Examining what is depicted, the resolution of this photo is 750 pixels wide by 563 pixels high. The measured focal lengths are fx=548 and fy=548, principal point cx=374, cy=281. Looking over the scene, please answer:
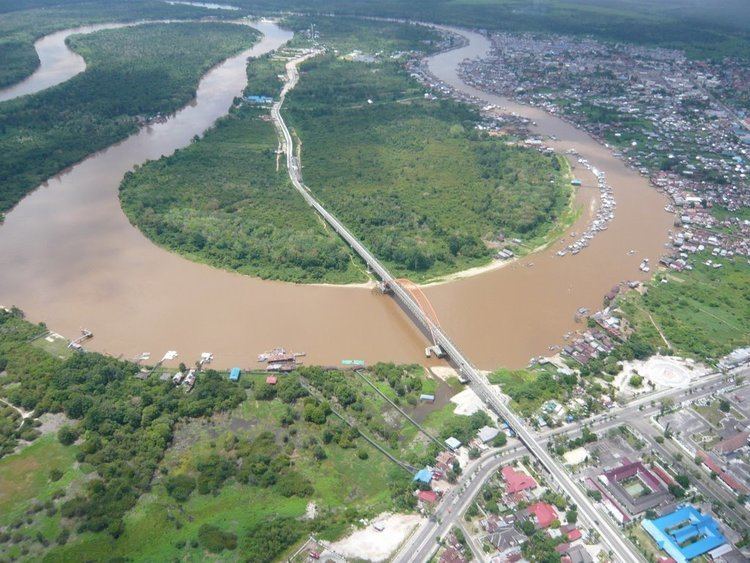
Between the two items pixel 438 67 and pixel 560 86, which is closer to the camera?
pixel 560 86

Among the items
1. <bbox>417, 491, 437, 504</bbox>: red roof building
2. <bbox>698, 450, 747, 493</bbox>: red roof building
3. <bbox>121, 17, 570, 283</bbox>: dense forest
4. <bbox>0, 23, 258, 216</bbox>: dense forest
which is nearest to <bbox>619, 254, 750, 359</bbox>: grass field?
<bbox>698, 450, 747, 493</bbox>: red roof building

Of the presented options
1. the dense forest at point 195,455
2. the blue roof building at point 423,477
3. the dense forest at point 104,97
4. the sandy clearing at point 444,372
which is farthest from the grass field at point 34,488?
the dense forest at point 104,97

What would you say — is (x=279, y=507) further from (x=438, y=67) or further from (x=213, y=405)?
(x=438, y=67)

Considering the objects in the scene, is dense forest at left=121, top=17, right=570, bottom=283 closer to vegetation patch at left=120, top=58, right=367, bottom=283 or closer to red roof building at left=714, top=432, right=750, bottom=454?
vegetation patch at left=120, top=58, right=367, bottom=283

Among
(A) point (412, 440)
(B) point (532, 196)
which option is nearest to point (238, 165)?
(B) point (532, 196)

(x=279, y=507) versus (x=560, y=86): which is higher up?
(x=560, y=86)

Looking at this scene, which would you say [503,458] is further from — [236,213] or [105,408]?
[236,213]
